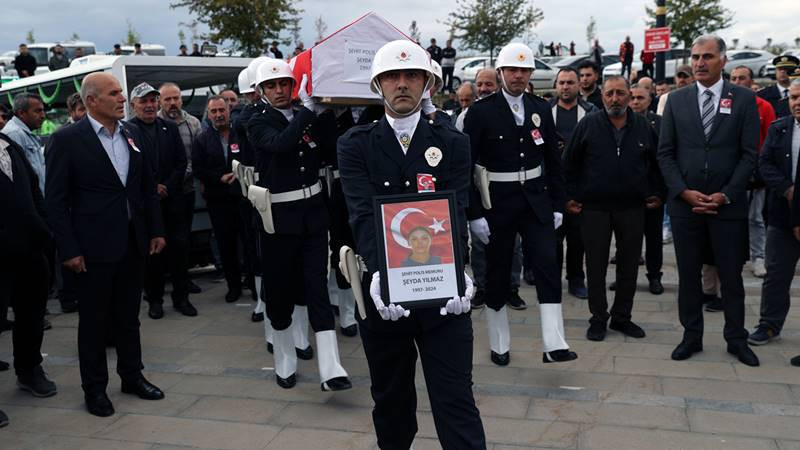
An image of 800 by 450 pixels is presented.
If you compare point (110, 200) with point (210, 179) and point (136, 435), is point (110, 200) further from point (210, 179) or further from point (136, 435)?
point (210, 179)

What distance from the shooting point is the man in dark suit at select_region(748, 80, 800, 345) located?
19.0 feet

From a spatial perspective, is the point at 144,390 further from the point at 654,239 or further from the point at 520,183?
the point at 654,239

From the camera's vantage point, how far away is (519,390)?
5.10 metres

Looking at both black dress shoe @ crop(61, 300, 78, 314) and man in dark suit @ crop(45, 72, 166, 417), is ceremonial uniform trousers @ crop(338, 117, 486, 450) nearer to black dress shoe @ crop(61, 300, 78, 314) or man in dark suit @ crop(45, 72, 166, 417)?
man in dark suit @ crop(45, 72, 166, 417)

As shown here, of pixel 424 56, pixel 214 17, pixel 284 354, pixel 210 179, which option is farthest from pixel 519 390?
pixel 214 17

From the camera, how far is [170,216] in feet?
24.7

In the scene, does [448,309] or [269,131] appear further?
[269,131]

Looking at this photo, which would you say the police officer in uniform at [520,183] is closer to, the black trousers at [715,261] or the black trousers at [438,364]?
the black trousers at [715,261]

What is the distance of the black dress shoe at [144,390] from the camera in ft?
16.9

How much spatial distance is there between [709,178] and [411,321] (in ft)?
10.2

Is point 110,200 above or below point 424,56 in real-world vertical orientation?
below

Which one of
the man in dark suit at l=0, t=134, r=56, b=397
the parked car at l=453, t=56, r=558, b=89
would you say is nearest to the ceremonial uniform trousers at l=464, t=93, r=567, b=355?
the man in dark suit at l=0, t=134, r=56, b=397

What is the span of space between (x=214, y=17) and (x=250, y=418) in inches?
935

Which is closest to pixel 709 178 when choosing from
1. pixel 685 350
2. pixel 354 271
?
pixel 685 350
